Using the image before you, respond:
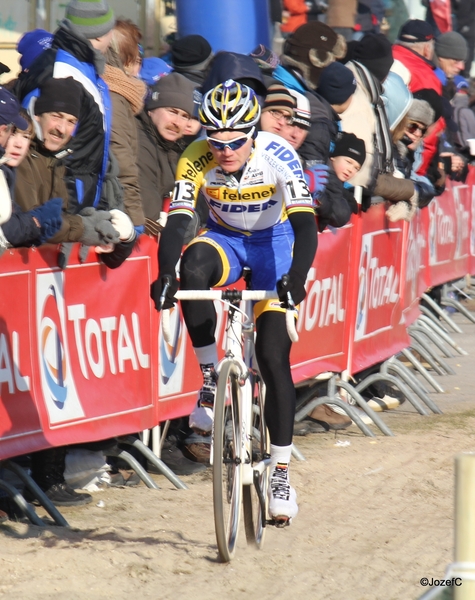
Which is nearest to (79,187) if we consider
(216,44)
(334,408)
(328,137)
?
Result: (328,137)

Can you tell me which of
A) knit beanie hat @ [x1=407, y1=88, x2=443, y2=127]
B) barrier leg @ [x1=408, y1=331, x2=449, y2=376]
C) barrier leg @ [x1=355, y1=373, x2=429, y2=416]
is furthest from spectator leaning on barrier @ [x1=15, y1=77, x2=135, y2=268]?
barrier leg @ [x1=408, y1=331, x2=449, y2=376]

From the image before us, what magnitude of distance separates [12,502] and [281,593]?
6.11 feet

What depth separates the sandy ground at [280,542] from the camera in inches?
198

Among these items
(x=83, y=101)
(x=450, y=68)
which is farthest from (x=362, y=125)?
(x=450, y=68)

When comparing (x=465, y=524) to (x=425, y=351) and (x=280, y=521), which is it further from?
(x=425, y=351)

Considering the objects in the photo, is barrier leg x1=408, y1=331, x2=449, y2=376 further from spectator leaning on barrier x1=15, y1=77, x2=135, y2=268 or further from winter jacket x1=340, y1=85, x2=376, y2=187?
spectator leaning on barrier x1=15, y1=77, x2=135, y2=268

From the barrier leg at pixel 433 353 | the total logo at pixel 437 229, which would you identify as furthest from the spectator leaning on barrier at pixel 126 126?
the total logo at pixel 437 229

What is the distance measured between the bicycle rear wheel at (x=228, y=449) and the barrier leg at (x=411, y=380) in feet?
15.0

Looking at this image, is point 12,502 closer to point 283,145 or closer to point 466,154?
point 283,145

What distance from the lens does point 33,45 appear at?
6.88 metres

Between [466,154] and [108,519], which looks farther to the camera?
[466,154]

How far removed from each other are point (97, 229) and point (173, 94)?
5.14 ft

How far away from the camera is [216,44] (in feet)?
35.5

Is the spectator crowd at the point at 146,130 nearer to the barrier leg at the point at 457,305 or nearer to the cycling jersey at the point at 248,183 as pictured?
the cycling jersey at the point at 248,183
